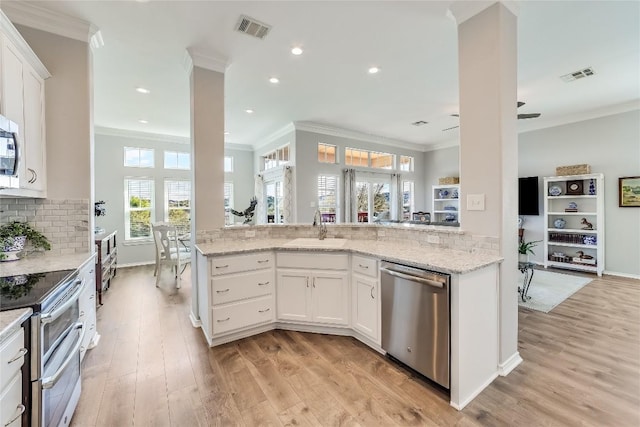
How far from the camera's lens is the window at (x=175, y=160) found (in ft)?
22.4

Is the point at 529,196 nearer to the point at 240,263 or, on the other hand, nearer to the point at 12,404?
the point at 240,263

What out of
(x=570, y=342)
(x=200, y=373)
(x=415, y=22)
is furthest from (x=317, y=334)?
(x=415, y=22)

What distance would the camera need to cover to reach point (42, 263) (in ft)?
6.87

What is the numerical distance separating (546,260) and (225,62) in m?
7.09

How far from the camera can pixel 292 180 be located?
6.19 m

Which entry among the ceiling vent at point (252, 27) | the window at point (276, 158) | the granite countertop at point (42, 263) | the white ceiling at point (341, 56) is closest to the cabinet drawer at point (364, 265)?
the granite countertop at point (42, 263)

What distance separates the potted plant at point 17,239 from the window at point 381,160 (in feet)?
21.9

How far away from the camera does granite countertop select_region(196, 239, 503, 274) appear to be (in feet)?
6.30

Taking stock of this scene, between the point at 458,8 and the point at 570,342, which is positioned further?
the point at 570,342

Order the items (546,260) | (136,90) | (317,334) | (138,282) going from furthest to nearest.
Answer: (546,260)
(138,282)
(136,90)
(317,334)

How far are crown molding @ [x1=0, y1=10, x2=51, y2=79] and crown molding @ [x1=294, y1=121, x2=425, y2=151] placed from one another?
414 centimetres

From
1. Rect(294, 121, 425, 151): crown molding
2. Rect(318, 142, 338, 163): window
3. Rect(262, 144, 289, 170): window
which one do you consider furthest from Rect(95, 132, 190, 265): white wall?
Rect(318, 142, 338, 163): window

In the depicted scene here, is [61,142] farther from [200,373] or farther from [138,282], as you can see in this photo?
[138,282]

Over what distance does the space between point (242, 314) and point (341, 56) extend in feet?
10.5
